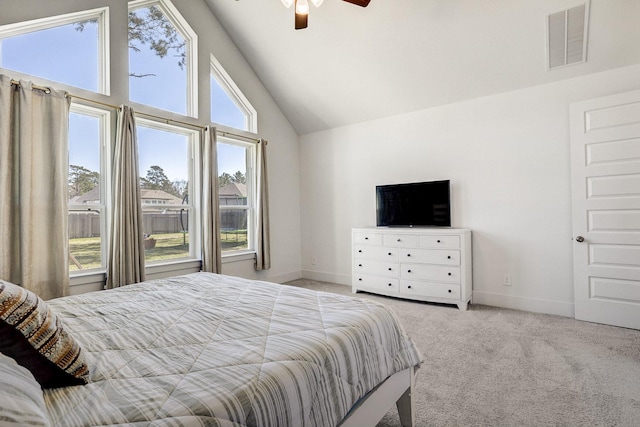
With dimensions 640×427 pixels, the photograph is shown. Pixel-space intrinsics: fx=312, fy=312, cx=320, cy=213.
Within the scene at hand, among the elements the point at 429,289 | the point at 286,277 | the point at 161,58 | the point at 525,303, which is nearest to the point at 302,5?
the point at 161,58

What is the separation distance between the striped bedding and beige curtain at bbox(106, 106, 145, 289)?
4.25 feet

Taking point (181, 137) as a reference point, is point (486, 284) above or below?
below

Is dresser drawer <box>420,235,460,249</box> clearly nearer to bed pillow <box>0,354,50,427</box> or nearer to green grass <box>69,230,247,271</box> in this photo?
green grass <box>69,230,247,271</box>

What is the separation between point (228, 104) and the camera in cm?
448

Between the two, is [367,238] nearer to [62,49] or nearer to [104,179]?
[104,179]

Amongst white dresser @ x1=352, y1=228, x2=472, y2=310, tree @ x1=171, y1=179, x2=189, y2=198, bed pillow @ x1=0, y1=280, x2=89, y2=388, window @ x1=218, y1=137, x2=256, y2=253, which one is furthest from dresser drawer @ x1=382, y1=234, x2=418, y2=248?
bed pillow @ x1=0, y1=280, x2=89, y2=388

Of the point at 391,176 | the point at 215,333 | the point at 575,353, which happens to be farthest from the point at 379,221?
the point at 215,333

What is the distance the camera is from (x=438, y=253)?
3680 millimetres

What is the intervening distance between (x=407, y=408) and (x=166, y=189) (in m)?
3.36

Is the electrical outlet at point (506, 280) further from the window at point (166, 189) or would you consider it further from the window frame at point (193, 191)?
the window at point (166, 189)

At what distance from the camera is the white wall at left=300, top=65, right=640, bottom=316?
10.8ft

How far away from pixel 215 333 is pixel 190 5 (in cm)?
424

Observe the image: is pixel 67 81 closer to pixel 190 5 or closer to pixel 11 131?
pixel 11 131

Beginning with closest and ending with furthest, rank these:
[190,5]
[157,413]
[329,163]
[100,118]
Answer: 1. [157,413]
2. [100,118]
3. [190,5]
4. [329,163]
